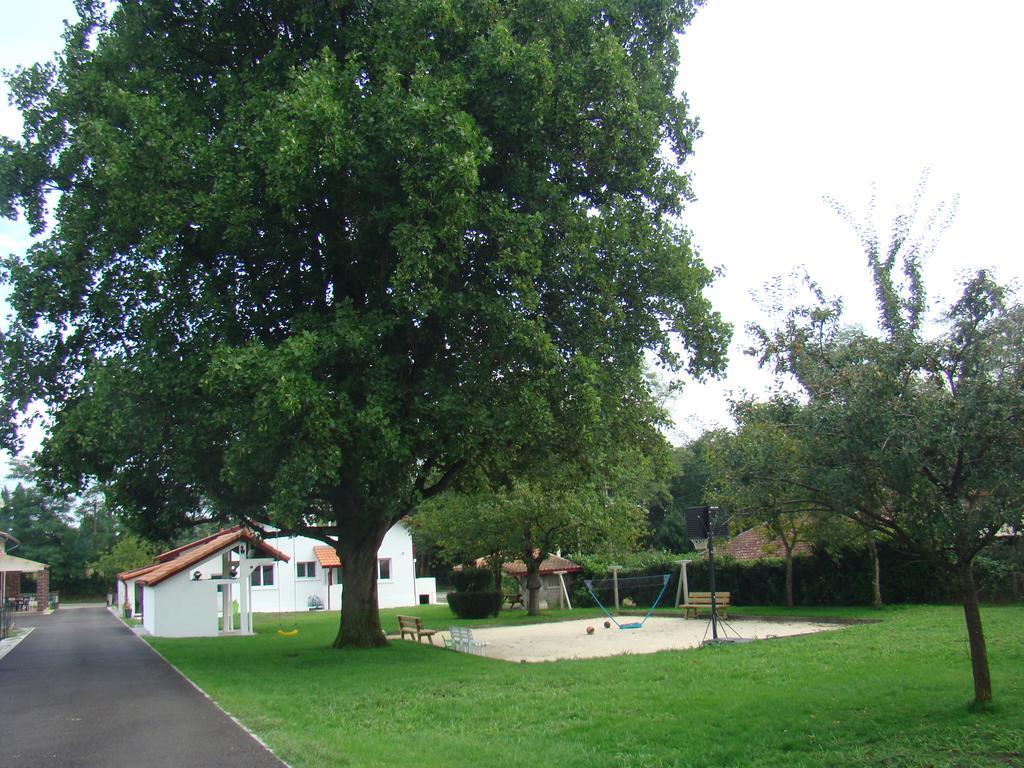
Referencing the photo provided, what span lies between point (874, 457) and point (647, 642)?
13.7m

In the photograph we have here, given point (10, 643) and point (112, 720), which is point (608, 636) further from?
point (10, 643)

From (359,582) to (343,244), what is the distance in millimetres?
7987

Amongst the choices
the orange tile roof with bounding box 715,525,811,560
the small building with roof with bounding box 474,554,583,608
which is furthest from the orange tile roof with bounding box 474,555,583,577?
the orange tile roof with bounding box 715,525,811,560

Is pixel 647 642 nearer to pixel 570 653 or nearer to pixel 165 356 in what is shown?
pixel 570 653

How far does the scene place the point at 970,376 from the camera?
8547mm

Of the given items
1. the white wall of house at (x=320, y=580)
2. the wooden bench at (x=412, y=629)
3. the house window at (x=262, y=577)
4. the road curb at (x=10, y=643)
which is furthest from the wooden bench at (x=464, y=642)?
the house window at (x=262, y=577)

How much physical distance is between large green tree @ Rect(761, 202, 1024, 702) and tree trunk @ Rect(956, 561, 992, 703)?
0.01 meters

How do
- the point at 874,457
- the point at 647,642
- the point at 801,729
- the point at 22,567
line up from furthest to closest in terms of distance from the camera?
the point at 22,567 → the point at 647,642 → the point at 801,729 → the point at 874,457

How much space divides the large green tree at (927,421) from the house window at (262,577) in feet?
133

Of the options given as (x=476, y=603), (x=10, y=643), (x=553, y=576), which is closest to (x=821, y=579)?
(x=476, y=603)

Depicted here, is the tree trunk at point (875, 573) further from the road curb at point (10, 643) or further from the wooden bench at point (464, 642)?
the road curb at point (10, 643)

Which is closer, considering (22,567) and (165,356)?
(165,356)

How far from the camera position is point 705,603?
25.6 meters

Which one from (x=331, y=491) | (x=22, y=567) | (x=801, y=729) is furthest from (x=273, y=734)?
(x=22, y=567)
